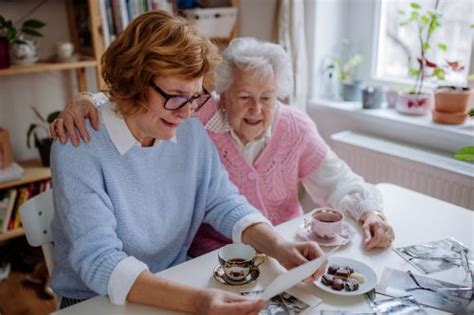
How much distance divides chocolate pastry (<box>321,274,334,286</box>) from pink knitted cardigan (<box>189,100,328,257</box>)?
23.2 inches

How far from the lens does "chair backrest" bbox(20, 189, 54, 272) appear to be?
1.41 metres

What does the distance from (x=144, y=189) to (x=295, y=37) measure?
146cm

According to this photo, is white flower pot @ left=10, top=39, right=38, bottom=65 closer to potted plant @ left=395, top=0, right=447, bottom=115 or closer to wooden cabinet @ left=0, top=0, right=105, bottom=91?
wooden cabinet @ left=0, top=0, right=105, bottom=91

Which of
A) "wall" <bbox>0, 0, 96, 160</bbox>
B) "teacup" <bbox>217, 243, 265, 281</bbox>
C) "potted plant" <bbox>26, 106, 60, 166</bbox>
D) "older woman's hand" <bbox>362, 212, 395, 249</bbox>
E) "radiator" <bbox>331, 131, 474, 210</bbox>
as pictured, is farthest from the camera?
"wall" <bbox>0, 0, 96, 160</bbox>

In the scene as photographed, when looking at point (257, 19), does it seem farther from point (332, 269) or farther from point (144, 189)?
A: point (332, 269)

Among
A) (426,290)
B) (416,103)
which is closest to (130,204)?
(426,290)

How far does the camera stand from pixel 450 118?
2109 millimetres

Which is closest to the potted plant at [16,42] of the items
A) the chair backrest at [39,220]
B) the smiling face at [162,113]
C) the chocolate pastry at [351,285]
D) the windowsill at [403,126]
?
the chair backrest at [39,220]

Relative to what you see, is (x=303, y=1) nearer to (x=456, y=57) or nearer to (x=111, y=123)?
(x=456, y=57)

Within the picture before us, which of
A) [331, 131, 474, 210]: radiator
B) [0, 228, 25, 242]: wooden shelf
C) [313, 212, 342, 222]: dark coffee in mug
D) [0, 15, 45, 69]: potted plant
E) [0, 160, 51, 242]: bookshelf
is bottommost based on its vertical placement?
[0, 228, 25, 242]: wooden shelf

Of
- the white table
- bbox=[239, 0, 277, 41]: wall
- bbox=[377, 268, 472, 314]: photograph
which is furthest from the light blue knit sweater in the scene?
bbox=[239, 0, 277, 41]: wall

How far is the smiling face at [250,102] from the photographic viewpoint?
1636 mm

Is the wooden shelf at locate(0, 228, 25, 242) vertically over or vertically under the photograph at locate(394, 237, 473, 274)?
under

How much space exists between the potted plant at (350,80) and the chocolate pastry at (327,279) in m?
A: 1.62
